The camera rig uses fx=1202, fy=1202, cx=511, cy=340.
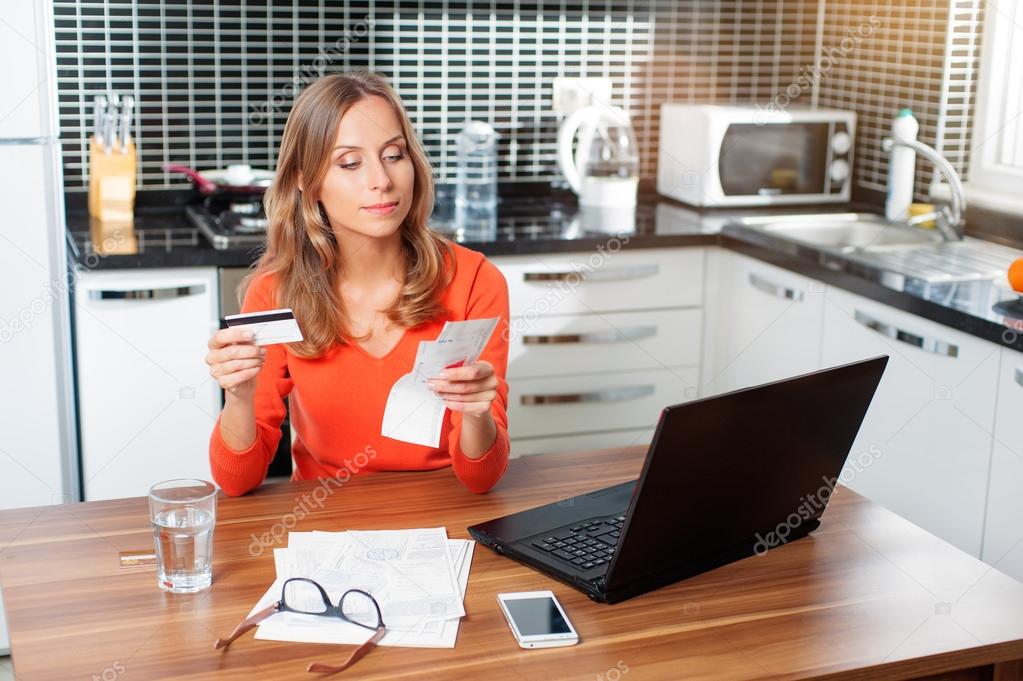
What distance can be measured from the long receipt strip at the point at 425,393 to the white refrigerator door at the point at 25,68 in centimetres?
133

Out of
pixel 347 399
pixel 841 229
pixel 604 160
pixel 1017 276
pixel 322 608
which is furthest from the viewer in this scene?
pixel 604 160

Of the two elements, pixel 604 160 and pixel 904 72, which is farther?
pixel 604 160

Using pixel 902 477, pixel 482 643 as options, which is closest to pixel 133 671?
pixel 482 643

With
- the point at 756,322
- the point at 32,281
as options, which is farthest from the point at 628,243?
the point at 32,281

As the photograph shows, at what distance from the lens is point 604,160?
3.57m

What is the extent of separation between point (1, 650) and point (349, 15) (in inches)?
76.3

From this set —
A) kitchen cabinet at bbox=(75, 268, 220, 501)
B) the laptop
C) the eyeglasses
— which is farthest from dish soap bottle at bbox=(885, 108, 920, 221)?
the eyeglasses

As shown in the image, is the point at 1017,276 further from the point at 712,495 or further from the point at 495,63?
the point at 495,63

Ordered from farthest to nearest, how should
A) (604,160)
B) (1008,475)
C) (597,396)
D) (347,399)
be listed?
(604,160), (597,396), (1008,475), (347,399)

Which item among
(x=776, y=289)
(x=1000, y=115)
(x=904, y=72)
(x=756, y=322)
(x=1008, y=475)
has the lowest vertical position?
(x=1008, y=475)

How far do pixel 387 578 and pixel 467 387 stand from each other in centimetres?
31

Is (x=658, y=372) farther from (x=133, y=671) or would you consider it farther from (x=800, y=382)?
(x=133, y=671)

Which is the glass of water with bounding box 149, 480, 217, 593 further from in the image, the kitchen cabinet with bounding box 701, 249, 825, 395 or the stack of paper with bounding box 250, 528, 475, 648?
the kitchen cabinet with bounding box 701, 249, 825, 395

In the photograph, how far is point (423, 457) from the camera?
1.93 m
